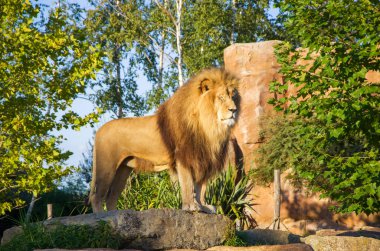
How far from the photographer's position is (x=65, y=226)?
729 cm

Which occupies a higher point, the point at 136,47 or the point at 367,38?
the point at 136,47

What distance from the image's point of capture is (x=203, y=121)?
778cm

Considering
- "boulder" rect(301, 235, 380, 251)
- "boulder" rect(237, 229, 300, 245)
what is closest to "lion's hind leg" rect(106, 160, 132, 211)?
"boulder" rect(237, 229, 300, 245)

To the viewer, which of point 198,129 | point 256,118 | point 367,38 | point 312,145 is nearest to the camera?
point 198,129

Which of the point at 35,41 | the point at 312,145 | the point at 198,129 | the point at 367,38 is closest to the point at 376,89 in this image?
the point at 367,38

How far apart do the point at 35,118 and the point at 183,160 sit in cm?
342

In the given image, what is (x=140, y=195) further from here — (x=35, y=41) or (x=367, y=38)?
(x=367, y=38)

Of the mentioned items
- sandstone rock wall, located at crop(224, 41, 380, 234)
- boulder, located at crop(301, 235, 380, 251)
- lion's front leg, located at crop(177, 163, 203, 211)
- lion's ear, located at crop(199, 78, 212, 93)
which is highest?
sandstone rock wall, located at crop(224, 41, 380, 234)

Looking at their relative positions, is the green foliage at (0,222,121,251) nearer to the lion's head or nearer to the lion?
the lion

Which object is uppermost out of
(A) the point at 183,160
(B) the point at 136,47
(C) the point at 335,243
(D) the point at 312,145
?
(B) the point at 136,47

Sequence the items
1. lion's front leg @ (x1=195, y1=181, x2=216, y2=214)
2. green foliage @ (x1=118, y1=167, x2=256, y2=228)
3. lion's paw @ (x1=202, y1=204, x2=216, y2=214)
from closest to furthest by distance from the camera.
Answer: lion's front leg @ (x1=195, y1=181, x2=216, y2=214) → lion's paw @ (x1=202, y1=204, x2=216, y2=214) → green foliage @ (x1=118, y1=167, x2=256, y2=228)

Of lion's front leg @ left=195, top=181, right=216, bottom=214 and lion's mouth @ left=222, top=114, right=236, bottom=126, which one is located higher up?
lion's mouth @ left=222, top=114, right=236, bottom=126

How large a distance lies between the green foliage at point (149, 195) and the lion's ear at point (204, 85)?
5.42 metres

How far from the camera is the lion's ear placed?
7.84 metres
